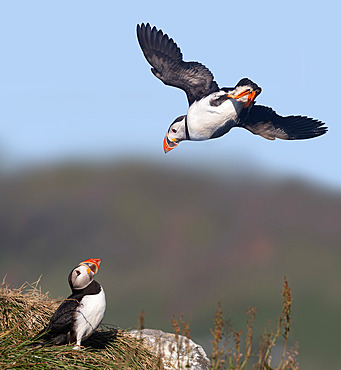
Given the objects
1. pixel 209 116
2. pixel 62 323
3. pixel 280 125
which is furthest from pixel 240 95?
pixel 62 323

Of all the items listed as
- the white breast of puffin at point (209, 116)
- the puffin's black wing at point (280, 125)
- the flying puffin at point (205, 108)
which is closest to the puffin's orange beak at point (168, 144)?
the flying puffin at point (205, 108)

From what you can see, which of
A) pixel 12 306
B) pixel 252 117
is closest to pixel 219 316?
pixel 12 306

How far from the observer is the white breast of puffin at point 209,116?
630 centimetres

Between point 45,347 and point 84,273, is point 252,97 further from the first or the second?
point 45,347

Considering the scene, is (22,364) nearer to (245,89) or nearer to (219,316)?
(219,316)

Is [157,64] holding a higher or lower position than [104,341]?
higher

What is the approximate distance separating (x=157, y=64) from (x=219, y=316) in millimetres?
4716

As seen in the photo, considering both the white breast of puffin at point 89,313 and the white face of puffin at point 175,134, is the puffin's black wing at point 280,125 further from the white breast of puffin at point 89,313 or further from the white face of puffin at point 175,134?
the white breast of puffin at point 89,313

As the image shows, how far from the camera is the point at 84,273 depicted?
14.4 ft

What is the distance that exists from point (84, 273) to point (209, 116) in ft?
9.19

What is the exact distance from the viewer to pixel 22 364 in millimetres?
3822

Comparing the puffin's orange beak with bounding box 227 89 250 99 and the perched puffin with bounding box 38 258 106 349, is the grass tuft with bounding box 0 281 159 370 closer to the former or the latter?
the perched puffin with bounding box 38 258 106 349

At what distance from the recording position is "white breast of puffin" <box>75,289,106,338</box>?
14.0 ft

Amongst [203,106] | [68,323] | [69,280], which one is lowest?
[68,323]
